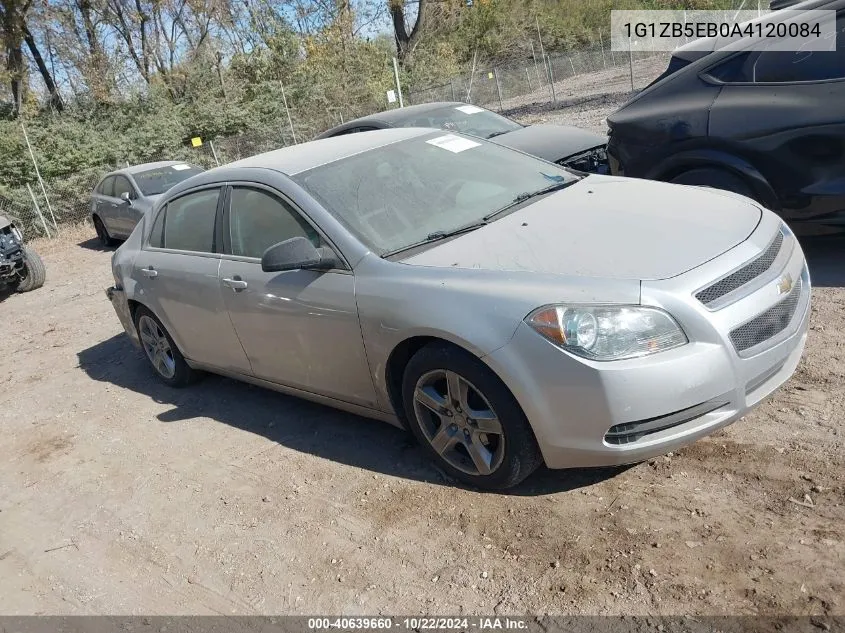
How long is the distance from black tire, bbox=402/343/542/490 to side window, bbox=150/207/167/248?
106 inches

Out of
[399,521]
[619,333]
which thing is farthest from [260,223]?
[619,333]

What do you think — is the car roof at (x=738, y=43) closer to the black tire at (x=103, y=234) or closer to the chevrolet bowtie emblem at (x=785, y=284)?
the chevrolet bowtie emblem at (x=785, y=284)

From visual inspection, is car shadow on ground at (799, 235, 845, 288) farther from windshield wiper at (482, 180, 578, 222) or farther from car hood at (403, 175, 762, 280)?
windshield wiper at (482, 180, 578, 222)

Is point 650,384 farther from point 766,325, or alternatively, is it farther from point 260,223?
point 260,223

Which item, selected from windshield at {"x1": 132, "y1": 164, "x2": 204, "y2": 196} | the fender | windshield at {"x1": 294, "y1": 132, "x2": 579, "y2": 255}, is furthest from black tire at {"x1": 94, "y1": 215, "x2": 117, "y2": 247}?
the fender

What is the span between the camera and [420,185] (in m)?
4.15

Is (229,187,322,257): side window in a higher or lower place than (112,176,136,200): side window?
higher

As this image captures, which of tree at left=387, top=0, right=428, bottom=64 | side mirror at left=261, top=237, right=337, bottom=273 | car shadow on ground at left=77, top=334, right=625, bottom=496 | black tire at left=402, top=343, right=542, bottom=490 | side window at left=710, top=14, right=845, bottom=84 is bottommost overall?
car shadow on ground at left=77, top=334, right=625, bottom=496

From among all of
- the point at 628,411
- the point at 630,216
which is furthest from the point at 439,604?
the point at 630,216

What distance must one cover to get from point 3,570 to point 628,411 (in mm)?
3235

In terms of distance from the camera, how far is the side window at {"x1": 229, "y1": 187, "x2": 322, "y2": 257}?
4.07 meters

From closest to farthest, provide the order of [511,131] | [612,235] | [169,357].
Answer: [612,235], [169,357], [511,131]

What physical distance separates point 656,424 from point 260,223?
2543mm

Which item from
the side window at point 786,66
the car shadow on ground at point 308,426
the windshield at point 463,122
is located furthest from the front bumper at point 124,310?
the side window at point 786,66
